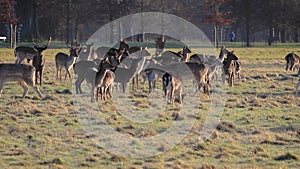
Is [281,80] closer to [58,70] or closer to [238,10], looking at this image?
[58,70]

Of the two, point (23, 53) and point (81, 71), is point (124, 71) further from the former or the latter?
point (23, 53)

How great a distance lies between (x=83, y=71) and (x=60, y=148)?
25.0 ft

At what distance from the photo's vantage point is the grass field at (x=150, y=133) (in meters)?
9.92

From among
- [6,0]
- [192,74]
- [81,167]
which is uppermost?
[6,0]

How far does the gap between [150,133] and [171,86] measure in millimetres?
4327

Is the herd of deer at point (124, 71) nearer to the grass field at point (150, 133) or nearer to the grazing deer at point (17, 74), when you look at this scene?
the grazing deer at point (17, 74)

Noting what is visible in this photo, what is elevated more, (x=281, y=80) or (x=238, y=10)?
(x=238, y=10)

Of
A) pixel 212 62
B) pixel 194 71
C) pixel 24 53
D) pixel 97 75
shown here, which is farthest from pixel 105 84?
pixel 24 53

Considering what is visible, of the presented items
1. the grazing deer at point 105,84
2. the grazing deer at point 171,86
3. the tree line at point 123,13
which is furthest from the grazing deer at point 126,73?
the tree line at point 123,13

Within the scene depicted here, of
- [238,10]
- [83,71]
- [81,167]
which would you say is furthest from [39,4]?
[81,167]

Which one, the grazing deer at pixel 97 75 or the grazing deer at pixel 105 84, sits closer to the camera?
the grazing deer at pixel 97 75

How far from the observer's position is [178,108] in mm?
15688

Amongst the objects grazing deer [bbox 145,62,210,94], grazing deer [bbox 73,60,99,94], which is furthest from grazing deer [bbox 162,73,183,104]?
grazing deer [bbox 73,60,99,94]

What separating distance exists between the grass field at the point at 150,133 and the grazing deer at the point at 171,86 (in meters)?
0.62
